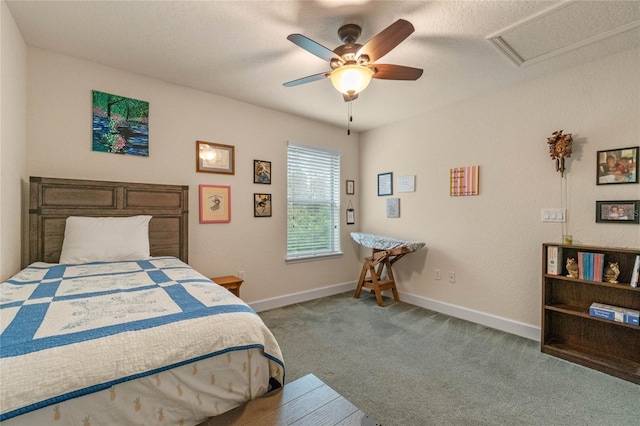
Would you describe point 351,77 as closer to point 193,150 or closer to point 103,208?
point 193,150

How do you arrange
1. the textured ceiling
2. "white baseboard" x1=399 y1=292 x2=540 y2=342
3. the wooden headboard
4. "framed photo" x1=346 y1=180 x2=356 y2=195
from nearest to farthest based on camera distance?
the textured ceiling < the wooden headboard < "white baseboard" x1=399 y1=292 x2=540 y2=342 < "framed photo" x1=346 y1=180 x2=356 y2=195

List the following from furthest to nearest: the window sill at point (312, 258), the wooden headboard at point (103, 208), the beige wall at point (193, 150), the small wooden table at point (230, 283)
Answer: the window sill at point (312, 258), the small wooden table at point (230, 283), the beige wall at point (193, 150), the wooden headboard at point (103, 208)

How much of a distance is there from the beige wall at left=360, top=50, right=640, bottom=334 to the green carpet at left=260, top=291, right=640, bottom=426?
1.70 ft

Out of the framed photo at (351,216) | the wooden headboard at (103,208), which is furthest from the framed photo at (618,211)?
the wooden headboard at (103,208)

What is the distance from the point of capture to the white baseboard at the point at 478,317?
9.00 ft

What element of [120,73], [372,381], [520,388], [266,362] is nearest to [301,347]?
[372,381]

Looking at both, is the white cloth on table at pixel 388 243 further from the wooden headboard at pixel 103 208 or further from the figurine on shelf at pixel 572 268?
the wooden headboard at pixel 103 208

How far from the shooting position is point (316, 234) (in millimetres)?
4117

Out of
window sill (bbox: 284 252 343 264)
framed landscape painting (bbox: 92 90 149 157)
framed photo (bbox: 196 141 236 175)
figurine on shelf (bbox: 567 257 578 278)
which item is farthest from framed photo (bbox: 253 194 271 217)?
figurine on shelf (bbox: 567 257 578 278)

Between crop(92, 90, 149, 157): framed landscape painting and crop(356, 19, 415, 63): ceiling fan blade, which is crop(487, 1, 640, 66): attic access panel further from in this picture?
crop(92, 90, 149, 157): framed landscape painting

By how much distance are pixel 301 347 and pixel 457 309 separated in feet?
6.31

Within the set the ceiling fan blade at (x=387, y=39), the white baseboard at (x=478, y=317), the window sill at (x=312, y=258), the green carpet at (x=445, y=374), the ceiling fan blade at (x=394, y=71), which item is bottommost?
the green carpet at (x=445, y=374)

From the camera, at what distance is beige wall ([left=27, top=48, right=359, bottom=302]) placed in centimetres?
239

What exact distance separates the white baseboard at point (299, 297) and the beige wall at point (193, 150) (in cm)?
6
